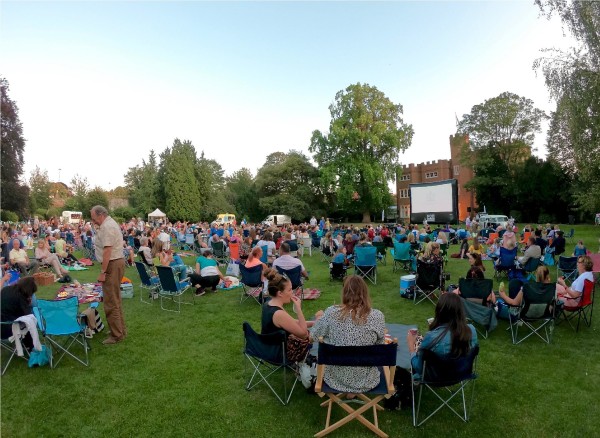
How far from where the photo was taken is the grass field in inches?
137

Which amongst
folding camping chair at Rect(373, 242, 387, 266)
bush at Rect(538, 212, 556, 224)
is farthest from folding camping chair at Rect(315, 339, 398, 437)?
bush at Rect(538, 212, 556, 224)

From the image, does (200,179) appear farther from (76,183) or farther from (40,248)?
(40,248)

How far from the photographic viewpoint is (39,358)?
190 inches

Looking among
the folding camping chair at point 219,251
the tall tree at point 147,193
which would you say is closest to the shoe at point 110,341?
the folding camping chair at point 219,251

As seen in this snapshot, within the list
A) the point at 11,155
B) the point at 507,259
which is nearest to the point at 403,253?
the point at 507,259

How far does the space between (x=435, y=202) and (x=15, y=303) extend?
90.3 feet

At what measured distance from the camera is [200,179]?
148 ft

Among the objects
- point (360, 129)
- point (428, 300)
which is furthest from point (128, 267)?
point (360, 129)

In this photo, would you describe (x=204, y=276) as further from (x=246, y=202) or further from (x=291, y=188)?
(x=246, y=202)

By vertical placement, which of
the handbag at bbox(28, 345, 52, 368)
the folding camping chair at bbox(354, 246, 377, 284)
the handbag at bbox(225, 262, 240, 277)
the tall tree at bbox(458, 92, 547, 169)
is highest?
the tall tree at bbox(458, 92, 547, 169)

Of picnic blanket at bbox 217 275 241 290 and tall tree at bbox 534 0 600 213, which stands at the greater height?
tall tree at bbox 534 0 600 213

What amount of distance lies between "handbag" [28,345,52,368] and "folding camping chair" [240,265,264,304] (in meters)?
3.40

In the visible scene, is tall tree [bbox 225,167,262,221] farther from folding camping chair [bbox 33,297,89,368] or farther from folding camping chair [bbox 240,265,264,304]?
folding camping chair [bbox 33,297,89,368]

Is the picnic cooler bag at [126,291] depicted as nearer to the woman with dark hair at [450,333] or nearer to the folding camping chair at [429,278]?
the folding camping chair at [429,278]
